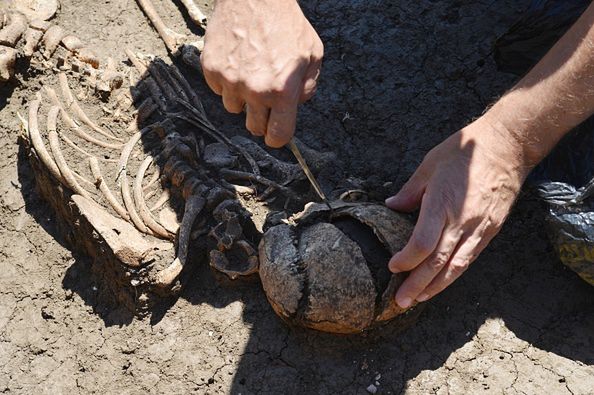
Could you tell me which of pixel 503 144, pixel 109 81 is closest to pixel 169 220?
pixel 109 81

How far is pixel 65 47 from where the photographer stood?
292 centimetres

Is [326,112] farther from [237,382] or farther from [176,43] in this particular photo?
[237,382]

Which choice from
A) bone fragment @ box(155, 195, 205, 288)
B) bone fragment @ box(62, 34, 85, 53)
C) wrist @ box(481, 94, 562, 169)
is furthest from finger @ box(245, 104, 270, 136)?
bone fragment @ box(62, 34, 85, 53)

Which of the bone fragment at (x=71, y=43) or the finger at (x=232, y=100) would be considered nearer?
the finger at (x=232, y=100)

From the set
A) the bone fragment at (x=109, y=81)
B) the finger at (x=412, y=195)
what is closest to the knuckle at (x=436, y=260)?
the finger at (x=412, y=195)

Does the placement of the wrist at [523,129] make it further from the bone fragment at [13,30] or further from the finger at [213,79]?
the bone fragment at [13,30]

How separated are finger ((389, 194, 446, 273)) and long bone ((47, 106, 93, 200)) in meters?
1.15

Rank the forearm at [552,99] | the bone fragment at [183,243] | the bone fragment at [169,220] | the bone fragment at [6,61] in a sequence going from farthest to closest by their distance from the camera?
the bone fragment at [6,61] → the bone fragment at [169,220] → the bone fragment at [183,243] → the forearm at [552,99]

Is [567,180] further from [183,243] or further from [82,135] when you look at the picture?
[82,135]

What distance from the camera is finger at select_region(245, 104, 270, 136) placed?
198cm

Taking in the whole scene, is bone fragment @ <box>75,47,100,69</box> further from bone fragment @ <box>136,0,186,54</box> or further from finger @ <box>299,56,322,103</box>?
finger @ <box>299,56,322,103</box>

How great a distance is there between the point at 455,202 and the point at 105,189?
124cm

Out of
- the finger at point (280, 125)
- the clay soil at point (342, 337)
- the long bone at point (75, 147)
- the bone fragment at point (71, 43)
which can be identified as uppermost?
the finger at point (280, 125)

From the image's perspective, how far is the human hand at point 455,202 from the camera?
2.11 meters
